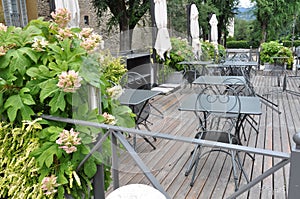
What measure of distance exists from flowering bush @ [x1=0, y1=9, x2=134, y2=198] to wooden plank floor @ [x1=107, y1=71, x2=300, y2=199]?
0.27 m

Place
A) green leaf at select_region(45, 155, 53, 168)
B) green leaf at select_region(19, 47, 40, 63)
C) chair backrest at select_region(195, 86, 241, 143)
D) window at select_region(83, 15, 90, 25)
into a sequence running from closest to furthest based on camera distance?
green leaf at select_region(45, 155, 53, 168) < green leaf at select_region(19, 47, 40, 63) < chair backrest at select_region(195, 86, 241, 143) < window at select_region(83, 15, 90, 25)

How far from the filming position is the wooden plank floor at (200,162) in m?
1.79

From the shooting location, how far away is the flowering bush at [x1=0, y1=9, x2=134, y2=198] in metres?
1.57

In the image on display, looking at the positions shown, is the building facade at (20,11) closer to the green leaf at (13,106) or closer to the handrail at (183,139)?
the green leaf at (13,106)

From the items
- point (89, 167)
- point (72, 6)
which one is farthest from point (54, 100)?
point (72, 6)

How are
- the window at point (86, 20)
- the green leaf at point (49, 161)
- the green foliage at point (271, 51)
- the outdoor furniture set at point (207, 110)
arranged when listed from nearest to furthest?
the green leaf at point (49, 161) → the outdoor furniture set at point (207, 110) → the green foliage at point (271, 51) → the window at point (86, 20)

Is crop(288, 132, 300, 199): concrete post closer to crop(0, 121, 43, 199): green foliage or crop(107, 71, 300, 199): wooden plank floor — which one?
crop(107, 71, 300, 199): wooden plank floor

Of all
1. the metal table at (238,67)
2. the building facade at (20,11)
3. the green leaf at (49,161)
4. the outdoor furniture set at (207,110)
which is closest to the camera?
the green leaf at (49,161)

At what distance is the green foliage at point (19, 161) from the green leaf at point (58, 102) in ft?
0.45

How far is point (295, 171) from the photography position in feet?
3.45

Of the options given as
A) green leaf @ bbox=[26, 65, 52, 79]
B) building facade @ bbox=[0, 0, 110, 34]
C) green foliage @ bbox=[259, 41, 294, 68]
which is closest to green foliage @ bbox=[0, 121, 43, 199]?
green leaf @ bbox=[26, 65, 52, 79]

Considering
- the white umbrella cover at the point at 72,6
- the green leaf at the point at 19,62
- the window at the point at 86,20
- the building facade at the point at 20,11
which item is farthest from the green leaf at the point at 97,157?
the window at the point at 86,20

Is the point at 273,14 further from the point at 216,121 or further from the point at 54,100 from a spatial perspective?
the point at 54,100

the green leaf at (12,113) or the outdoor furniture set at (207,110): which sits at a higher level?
the green leaf at (12,113)
